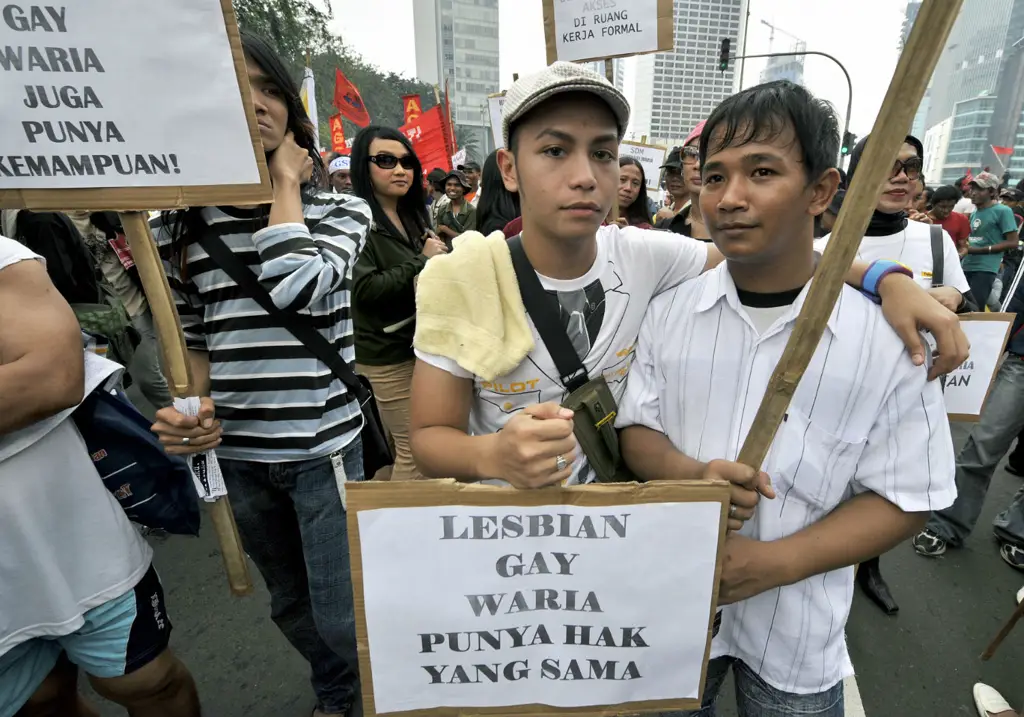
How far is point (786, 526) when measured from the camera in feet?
3.83

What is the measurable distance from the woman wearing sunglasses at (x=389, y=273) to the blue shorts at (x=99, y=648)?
1.55 m

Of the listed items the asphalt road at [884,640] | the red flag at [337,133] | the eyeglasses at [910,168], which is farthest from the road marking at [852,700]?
the red flag at [337,133]

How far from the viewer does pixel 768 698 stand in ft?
4.15

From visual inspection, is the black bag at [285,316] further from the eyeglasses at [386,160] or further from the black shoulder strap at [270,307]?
the eyeglasses at [386,160]

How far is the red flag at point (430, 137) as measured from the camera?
23.9 ft

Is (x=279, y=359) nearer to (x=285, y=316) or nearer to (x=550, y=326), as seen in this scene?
(x=285, y=316)

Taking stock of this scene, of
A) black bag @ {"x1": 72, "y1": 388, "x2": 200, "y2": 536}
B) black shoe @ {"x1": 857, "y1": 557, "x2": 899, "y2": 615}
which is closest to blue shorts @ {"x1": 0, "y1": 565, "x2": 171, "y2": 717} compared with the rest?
black bag @ {"x1": 72, "y1": 388, "x2": 200, "y2": 536}

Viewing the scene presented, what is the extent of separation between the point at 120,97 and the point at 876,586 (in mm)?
3598

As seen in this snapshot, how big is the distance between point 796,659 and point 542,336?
3.14 feet

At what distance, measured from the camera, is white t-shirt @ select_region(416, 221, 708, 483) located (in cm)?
131

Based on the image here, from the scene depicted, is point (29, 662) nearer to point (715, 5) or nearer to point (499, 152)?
point (499, 152)

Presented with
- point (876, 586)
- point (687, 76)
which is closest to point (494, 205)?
point (876, 586)

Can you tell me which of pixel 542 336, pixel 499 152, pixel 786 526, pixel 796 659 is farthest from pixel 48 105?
pixel 796 659

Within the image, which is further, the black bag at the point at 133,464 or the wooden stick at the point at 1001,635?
the wooden stick at the point at 1001,635
